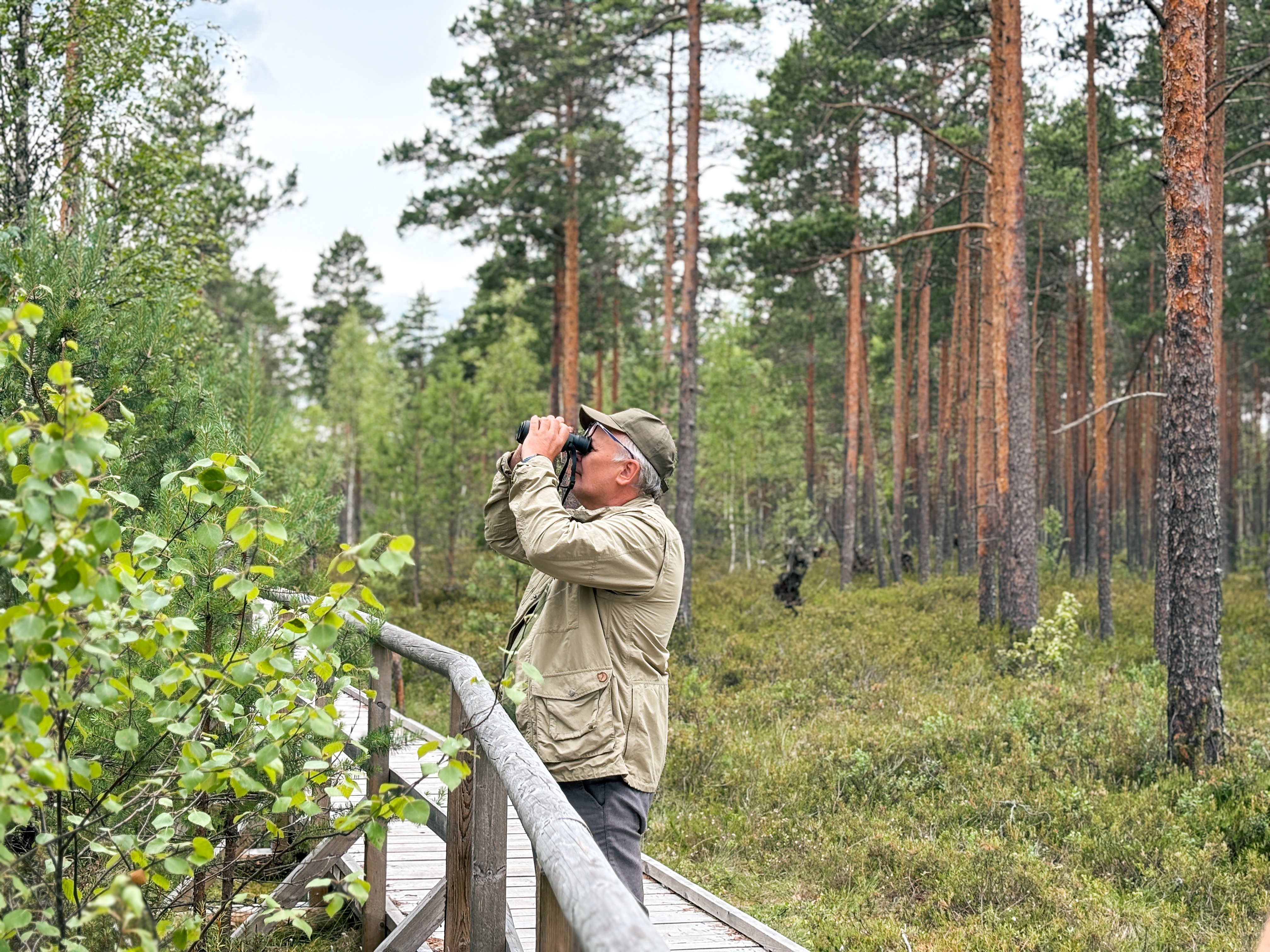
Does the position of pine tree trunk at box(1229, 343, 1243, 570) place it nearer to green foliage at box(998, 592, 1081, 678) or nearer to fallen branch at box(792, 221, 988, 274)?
green foliage at box(998, 592, 1081, 678)

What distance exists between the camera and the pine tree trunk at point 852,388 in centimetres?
2178

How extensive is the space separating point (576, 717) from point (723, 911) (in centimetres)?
233

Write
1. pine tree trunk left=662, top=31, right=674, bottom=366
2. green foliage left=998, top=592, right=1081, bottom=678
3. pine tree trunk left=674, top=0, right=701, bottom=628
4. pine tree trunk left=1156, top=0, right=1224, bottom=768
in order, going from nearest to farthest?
pine tree trunk left=1156, top=0, right=1224, bottom=768
green foliage left=998, top=592, right=1081, bottom=678
pine tree trunk left=674, top=0, right=701, bottom=628
pine tree trunk left=662, top=31, right=674, bottom=366

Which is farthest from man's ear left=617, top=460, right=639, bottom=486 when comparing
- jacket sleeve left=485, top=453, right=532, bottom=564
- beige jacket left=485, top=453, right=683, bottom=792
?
jacket sleeve left=485, top=453, right=532, bottom=564

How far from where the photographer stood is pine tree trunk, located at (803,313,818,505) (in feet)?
94.3

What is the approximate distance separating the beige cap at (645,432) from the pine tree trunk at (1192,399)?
Result: 6.24 m

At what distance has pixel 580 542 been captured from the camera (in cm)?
289

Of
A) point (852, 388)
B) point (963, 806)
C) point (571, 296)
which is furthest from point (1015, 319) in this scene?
point (571, 296)

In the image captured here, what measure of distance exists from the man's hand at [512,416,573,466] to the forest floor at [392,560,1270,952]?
3.32 m

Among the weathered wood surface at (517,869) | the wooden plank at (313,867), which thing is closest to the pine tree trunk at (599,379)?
the weathered wood surface at (517,869)

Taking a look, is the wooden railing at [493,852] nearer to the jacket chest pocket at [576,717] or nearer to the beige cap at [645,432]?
the jacket chest pocket at [576,717]

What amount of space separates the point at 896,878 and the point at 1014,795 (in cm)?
179

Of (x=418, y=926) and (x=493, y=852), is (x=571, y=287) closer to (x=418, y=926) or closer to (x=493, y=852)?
(x=418, y=926)

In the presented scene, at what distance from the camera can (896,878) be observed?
6.11 m
